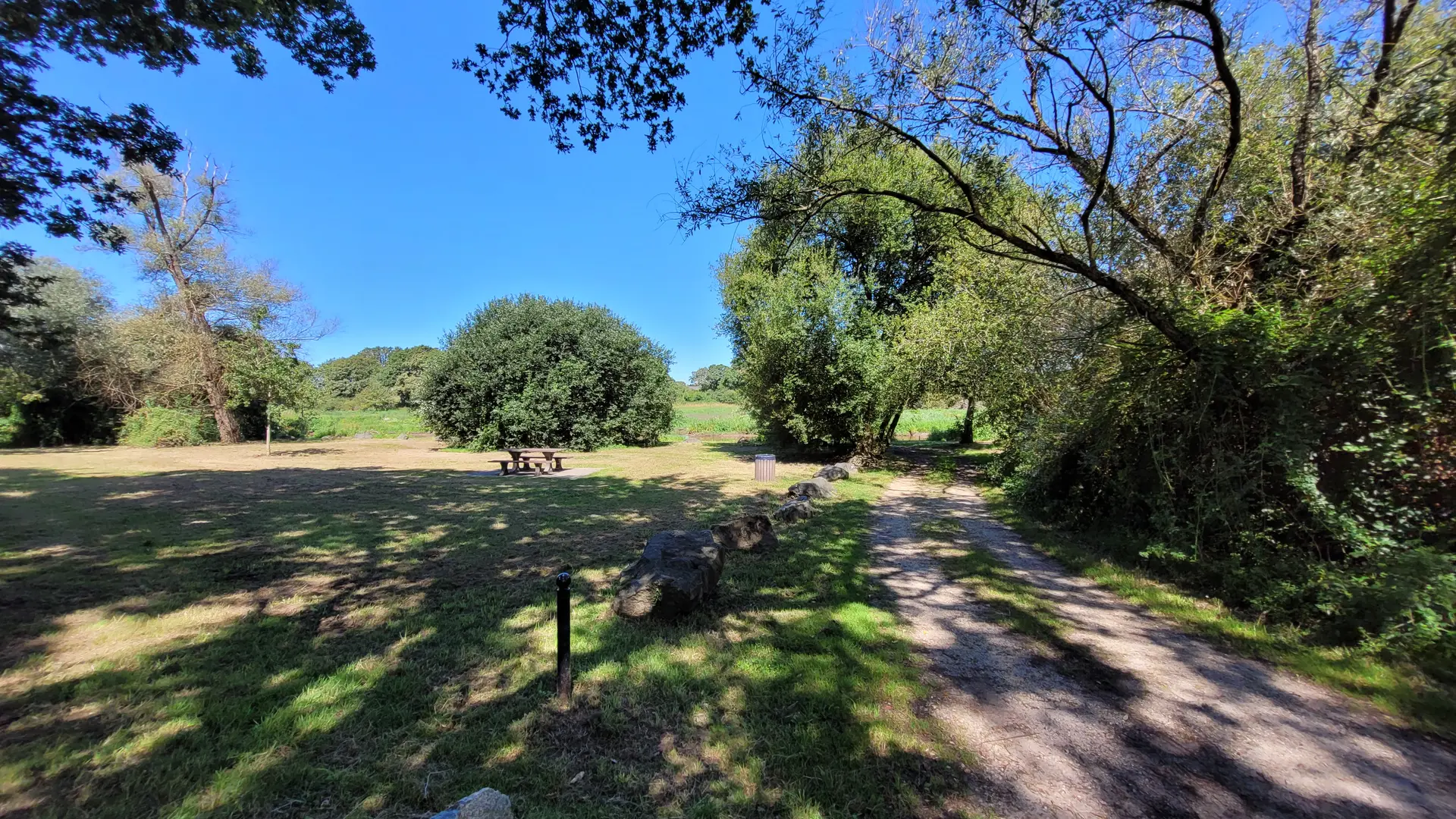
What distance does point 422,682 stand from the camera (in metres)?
3.22

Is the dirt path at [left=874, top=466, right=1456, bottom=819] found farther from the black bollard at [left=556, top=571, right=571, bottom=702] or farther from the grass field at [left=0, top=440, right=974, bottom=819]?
the black bollard at [left=556, top=571, right=571, bottom=702]

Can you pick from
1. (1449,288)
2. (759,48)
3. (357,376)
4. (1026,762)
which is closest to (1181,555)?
(1449,288)

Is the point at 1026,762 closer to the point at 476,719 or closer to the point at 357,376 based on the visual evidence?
the point at 476,719

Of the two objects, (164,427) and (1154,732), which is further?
(164,427)

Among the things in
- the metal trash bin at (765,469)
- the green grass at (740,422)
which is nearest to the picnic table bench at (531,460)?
the metal trash bin at (765,469)

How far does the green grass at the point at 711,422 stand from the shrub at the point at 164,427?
2007 centimetres

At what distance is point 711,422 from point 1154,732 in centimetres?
3386

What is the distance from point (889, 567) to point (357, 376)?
8272 cm

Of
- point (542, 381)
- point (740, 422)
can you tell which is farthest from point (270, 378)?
point (740, 422)

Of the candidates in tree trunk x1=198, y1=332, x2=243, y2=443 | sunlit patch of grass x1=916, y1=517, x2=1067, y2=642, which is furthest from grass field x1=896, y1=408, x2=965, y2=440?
tree trunk x1=198, y1=332, x2=243, y2=443

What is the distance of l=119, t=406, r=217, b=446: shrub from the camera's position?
68.7 ft

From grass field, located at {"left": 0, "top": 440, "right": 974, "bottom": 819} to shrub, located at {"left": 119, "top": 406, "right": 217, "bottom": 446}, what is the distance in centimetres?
1946

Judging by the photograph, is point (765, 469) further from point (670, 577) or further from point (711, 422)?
point (711, 422)

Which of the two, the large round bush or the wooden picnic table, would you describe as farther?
the large round bush
